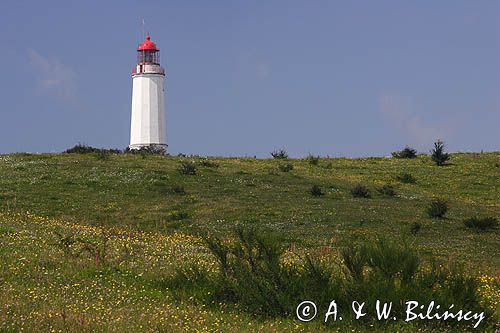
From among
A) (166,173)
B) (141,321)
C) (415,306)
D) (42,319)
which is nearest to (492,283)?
(415,306)

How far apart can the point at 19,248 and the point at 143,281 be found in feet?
17.3

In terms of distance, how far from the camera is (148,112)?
74.3 m

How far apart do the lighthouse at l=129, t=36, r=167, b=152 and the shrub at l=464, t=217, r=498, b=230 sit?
4260 centimetres

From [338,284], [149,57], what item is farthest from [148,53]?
[338,284]

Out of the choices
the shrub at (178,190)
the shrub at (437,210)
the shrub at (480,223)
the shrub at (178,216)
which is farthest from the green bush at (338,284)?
the shrub at (178,190)

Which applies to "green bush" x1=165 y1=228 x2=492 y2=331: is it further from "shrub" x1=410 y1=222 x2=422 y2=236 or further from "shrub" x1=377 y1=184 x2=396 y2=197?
"shrub" x1=377 y1=184 x2=396 y2=197

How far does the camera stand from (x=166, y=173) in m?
46.2

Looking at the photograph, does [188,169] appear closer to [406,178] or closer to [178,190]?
[178,190]

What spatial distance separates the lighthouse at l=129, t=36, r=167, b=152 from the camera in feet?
243

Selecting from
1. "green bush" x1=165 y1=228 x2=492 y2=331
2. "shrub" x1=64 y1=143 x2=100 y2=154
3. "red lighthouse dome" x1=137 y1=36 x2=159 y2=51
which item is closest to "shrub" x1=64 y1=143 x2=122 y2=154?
"shrub" x1=64 y1=143 x2=100 y2=154

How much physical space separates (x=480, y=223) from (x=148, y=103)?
46.1 meters

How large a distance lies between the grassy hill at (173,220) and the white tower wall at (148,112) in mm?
16879

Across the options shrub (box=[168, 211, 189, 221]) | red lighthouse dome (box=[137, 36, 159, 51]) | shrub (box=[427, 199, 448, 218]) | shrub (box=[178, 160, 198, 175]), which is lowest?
shrub (box=[168, 211, 189, 221])

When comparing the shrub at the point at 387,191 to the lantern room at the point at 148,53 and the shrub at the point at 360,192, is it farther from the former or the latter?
the lantern room at the point at 148,53
